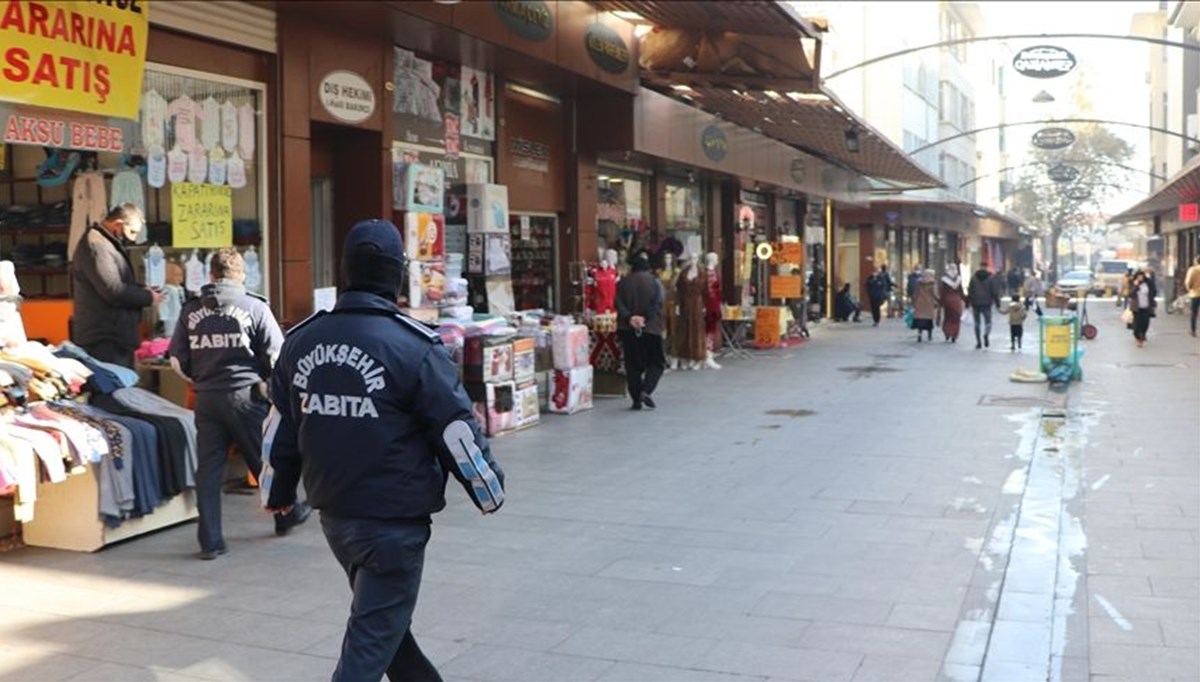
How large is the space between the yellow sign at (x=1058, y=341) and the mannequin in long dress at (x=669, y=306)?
5.26 metres

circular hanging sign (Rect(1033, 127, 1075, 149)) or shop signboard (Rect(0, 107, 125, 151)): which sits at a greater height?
circular hanging sign (Rect(1033, 127, 1075, 149))

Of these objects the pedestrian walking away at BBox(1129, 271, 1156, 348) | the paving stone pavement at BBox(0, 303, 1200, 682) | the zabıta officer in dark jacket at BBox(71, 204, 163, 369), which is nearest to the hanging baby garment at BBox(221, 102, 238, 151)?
the zabıta officer in dark jacket at BBox(71, 204, 163, 369)

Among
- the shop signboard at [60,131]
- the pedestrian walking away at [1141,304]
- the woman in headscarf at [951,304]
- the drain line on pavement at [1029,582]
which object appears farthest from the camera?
the pedestrian walking away at [1141,304]

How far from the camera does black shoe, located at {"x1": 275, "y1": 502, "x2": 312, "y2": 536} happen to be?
7258 millimetres

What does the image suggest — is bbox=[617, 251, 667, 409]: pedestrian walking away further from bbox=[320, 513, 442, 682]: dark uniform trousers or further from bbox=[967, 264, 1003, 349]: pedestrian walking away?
bbox=[967, 264, 1003, 349]: pedestrian walking away

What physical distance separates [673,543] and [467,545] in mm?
1229

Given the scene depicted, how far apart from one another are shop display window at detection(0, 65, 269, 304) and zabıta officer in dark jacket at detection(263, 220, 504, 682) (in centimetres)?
537

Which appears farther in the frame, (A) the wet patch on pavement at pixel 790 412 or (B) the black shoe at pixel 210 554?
(A) the wet patch on pavement at pixel 790 412

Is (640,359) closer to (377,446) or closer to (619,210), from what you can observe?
(619,210)

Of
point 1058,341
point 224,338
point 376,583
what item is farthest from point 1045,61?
point 376,583

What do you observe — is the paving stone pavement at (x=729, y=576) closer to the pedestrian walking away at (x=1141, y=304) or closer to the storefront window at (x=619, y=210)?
the storefront window at (x=619, y=210)

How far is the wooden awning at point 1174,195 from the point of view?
80.0 feet

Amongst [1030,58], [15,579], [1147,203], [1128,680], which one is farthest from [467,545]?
[1147,203]

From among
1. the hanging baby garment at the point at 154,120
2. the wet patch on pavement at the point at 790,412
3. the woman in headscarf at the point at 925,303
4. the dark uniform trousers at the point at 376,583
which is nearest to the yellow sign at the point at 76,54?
the hanging baby garment at the point at 154,120
